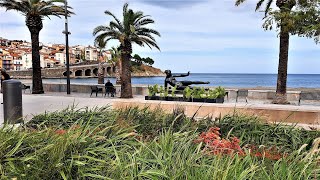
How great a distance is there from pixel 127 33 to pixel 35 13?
6.50 metres

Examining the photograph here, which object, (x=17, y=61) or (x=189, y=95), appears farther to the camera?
(x=17, y=61)

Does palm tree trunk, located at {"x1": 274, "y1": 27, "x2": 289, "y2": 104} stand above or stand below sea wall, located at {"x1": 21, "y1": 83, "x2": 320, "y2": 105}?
above

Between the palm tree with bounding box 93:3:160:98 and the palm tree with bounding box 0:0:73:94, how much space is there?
370cm

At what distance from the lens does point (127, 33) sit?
72.4 feet

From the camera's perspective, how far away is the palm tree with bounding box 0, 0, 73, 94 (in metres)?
22.8

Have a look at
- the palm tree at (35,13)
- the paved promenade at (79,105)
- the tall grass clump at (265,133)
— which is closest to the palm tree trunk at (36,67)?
the palm tree at (35,13)

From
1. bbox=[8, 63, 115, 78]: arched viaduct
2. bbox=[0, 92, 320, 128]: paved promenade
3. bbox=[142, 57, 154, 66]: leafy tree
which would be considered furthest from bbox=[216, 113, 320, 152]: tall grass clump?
bbox=[142, 57, 154, 66]: leafy tree

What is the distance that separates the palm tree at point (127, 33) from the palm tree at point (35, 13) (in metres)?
3.70

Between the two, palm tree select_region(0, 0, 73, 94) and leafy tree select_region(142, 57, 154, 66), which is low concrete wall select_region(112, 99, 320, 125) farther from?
leafy tree select_region(142, 57, 154, 66)

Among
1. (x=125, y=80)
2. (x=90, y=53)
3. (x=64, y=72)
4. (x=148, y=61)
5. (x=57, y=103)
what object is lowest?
(x=57, y=103)

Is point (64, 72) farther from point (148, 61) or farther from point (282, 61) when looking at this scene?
point (282, 61)

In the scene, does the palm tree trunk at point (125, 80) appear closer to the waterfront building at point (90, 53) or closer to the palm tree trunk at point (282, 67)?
the palm tree trunk at point (282, 67)

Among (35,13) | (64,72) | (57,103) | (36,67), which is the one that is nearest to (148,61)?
(64,72)

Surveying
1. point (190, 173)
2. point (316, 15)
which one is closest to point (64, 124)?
point (190, 173)
